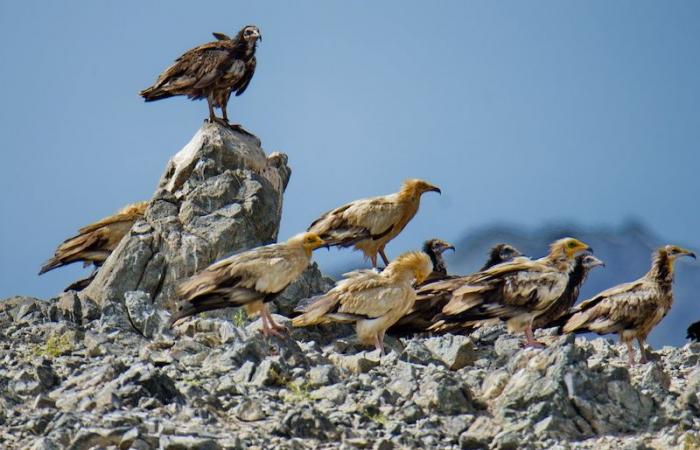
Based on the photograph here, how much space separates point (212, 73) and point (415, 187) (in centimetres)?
393

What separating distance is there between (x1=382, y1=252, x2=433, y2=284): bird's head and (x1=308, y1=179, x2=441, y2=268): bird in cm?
396

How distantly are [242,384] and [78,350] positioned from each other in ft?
11.2

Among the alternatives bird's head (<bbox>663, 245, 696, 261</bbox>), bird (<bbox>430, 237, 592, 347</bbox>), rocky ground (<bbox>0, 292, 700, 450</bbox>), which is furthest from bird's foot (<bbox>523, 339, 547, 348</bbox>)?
bird's head (<bbox>663, 245, 696, 261</bbox>)

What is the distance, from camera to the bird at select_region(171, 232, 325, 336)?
770 inches

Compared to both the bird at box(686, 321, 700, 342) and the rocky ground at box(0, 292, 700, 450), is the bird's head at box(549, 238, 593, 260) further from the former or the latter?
the bird at box(686, 321, 700, 342)

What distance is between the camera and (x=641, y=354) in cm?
2233

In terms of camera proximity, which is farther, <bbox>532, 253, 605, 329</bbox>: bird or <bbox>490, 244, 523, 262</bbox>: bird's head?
<bbox>490, 244, 523, 262</bbox>: bird's head

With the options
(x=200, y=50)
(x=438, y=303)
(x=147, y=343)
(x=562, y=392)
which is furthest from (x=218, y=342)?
(x=200, y=50)

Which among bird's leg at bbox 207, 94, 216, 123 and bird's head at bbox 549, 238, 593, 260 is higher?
bird's leg at bbox 207, 94, 216, 123

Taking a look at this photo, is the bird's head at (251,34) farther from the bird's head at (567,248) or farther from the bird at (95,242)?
the bird's head at (567,248)

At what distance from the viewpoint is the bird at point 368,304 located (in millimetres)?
20281

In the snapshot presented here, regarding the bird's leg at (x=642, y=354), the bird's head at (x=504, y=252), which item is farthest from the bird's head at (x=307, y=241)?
the bird's head at (x=504, y=252)

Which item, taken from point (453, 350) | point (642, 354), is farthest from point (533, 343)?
point (453, 350)

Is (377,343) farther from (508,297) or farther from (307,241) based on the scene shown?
(508,297)
